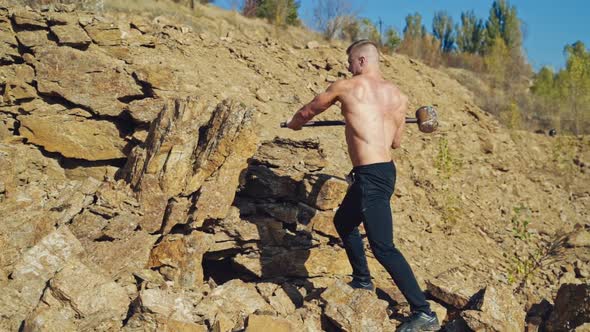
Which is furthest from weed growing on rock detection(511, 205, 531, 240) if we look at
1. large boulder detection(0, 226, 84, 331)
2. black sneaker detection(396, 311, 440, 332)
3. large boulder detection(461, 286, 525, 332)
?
large boulder detection(0, 226, 84, 331)

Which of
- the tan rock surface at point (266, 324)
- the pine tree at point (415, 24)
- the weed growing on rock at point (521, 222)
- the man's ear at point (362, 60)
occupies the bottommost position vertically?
the tan rock surface at point (266, 324)

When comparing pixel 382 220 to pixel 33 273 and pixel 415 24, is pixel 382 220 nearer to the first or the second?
pixel 33 273

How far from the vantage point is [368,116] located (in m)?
3.60

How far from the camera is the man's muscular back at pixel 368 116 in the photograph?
11.7 ft

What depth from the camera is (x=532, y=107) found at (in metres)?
18.0

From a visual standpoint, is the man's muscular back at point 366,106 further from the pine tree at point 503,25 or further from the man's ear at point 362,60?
the pine tree at point 503,25

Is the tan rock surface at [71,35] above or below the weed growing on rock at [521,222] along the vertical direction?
above

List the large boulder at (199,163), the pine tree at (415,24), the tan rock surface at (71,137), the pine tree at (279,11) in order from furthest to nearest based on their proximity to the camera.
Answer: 1. the pine tree at (415,24)
2. the pine tree at (279,11)
3. the tan rock surface at (71,137)
4. the large boulder at (199,163)

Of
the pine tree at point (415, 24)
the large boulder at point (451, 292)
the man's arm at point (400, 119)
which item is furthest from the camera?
the pine tree at point (415, 24)

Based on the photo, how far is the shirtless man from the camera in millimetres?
3477

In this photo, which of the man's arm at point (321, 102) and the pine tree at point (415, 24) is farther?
the pine tree at point (415, 24)

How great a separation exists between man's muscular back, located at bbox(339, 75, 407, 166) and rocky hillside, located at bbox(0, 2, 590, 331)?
1.02 m

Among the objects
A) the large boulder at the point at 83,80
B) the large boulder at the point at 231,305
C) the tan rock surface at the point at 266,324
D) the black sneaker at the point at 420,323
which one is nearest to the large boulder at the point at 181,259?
the large boulder at the point at 231,305

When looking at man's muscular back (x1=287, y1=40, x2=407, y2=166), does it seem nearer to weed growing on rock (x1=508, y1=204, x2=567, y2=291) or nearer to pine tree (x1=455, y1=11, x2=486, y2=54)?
weed growing on rock (x1=508, y1=204, x2=567, y2=291)
